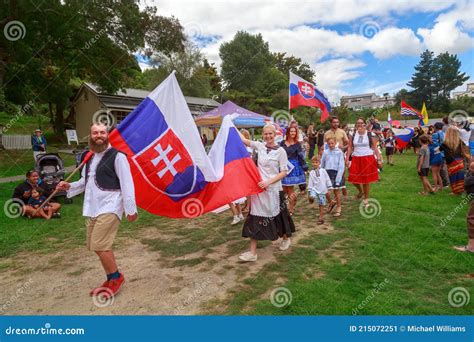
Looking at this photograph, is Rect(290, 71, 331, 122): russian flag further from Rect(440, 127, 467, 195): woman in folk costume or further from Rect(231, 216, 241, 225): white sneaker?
Rect(231, 216, 241, 225): white sneaker

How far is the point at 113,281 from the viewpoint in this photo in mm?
3938

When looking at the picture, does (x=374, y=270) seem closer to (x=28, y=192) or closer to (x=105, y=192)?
(x=105, y=192)

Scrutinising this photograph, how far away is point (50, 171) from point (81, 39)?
7.05 metres

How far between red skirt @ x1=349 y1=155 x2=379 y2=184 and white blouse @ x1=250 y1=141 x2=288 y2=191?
3.57 metres

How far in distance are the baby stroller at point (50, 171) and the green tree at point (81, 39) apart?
20.4ft

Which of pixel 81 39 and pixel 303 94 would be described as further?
pixel 81 39

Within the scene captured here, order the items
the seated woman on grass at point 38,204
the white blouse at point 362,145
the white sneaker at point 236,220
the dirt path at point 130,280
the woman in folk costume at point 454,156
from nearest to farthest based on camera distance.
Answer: the dirt path at point 130,280 → the white sneaker at point 236,220 → the seated woman on grass at point 38,204 → the white blouse at point 362,145 → the woman in folk costume at point 454,156

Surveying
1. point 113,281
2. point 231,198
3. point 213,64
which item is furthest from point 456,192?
point 213,64

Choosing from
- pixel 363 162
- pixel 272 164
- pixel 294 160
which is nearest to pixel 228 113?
pixel 363 162

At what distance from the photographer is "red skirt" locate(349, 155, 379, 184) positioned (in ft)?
25.0

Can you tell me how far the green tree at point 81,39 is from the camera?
40.9 ft

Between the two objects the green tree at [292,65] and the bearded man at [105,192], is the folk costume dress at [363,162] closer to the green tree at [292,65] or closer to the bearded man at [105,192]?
the bearded man at [105,192]

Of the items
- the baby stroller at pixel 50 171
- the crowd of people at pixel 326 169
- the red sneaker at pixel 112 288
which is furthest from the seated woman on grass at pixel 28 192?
the red sneaker at pixel 112 288

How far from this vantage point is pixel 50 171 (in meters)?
9.38
